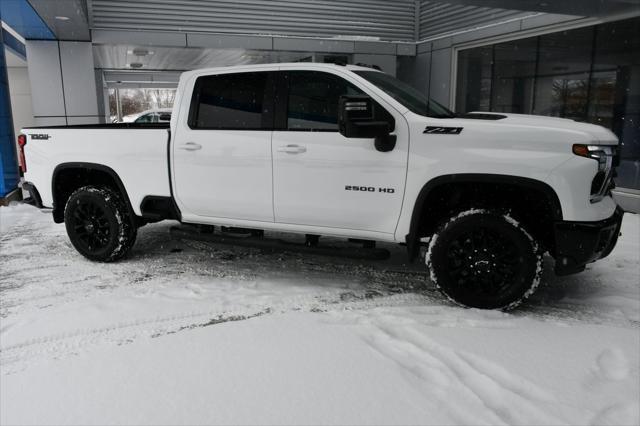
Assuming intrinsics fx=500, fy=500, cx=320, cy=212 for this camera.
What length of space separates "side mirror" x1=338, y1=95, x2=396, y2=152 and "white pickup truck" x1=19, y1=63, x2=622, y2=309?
1 centimetres

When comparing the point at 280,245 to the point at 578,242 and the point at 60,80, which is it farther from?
the point at 60,80

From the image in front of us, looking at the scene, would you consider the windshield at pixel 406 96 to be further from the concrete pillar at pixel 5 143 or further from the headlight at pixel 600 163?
the concrete pillar at pixel 5 143

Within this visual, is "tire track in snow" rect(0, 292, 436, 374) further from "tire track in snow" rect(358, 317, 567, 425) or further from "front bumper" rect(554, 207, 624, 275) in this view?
"front bumper" rect(554, 207, 624, 275)

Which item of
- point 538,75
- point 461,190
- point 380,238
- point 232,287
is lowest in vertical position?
point 232,287

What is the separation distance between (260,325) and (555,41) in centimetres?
1060

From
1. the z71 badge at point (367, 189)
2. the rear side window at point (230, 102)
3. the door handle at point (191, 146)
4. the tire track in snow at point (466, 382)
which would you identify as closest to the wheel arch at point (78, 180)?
the door handle at point (191, 146)

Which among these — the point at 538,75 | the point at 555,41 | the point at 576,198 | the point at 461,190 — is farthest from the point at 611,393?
the point at 538,75

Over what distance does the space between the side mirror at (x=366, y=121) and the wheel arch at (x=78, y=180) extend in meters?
2.65

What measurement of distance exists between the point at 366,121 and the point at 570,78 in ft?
34.0

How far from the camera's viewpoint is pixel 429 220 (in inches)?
172

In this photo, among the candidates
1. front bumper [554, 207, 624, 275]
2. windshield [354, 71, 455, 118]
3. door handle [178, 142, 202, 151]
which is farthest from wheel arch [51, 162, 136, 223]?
front bumper [554, 207, 624, 275]

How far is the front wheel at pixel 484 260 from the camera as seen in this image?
3.89m

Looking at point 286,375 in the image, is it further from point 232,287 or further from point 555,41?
point 555,41

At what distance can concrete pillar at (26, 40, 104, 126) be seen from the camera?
40.2ft
